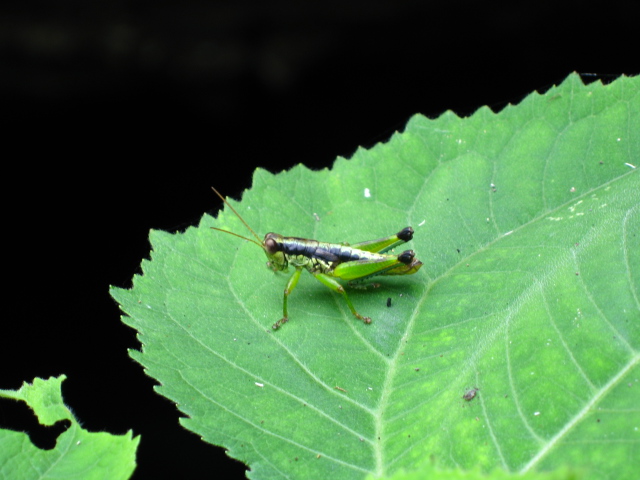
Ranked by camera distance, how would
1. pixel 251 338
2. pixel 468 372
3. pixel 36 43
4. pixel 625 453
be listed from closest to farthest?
1. pixel 625 453
2. pixel 468 372
3. pixel 251 338
4. pixel 36 43

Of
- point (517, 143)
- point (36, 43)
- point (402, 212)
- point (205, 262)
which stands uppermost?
point (36, 43)

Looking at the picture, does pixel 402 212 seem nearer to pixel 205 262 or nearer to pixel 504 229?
pixel 504 229

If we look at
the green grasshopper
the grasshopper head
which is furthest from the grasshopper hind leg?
the grasshopper head

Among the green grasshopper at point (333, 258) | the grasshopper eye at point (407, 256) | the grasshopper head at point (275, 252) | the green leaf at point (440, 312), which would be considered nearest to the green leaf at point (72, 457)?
the green leaf at point (440, 312)

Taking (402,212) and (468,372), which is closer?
(468,372)

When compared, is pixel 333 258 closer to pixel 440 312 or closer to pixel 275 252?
pixel 275 252

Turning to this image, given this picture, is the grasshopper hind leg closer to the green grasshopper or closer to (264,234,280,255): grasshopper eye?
the green grasshopper

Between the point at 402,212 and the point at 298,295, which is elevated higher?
the point at 402,212

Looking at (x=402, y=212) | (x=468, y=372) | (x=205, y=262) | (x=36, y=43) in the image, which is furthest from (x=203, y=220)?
(x=36, y=43)
